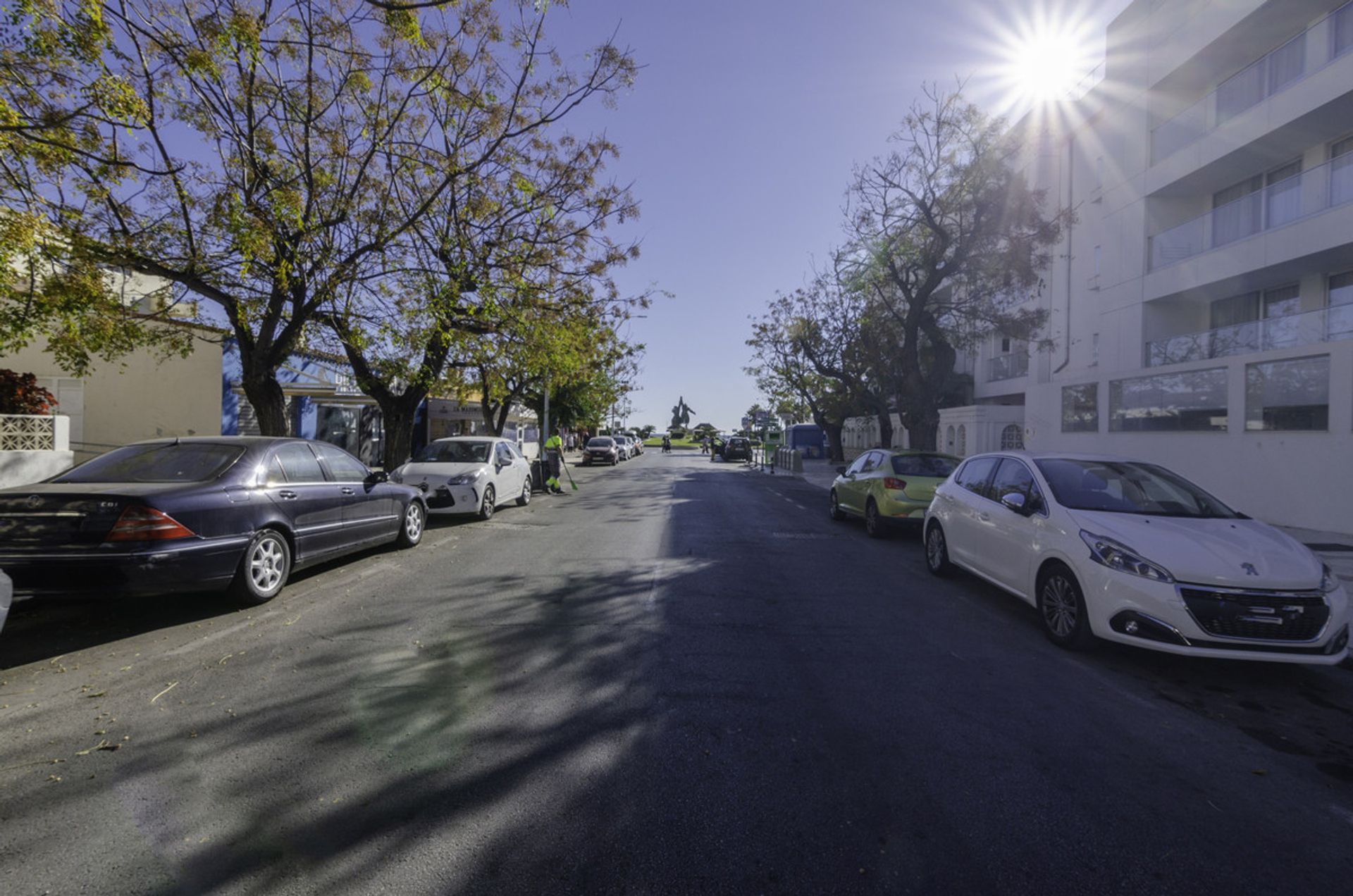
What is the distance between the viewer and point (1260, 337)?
14984 mm

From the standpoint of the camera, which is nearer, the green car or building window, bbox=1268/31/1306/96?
the green car

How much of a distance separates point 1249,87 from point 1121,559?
1738 cm

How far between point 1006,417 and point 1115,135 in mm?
8725

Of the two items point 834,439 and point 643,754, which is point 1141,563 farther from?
point 834,439

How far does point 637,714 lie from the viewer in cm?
398

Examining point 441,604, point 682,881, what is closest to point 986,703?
point 682,881

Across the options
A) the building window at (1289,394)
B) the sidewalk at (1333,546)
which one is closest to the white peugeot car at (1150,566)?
the sidewalk at (1333,546)

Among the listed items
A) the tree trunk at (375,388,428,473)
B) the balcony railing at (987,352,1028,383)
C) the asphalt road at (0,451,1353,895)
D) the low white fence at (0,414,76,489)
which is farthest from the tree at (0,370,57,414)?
the balcony railing at (987,352,1028,383)

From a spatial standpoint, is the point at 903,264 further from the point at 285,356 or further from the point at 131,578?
the point at 131,578

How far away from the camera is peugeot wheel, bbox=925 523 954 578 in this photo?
793cm

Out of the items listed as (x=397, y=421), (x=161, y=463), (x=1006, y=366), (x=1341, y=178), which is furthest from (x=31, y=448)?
(x=1006, y=366)

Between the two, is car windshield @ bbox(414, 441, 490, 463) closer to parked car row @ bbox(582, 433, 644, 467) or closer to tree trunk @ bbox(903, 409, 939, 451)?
tree trunk @ bbox(903, 409, 939, 451)

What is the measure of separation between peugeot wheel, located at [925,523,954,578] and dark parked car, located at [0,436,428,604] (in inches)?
252

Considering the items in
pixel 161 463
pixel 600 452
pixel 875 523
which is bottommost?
pixel 875 523
